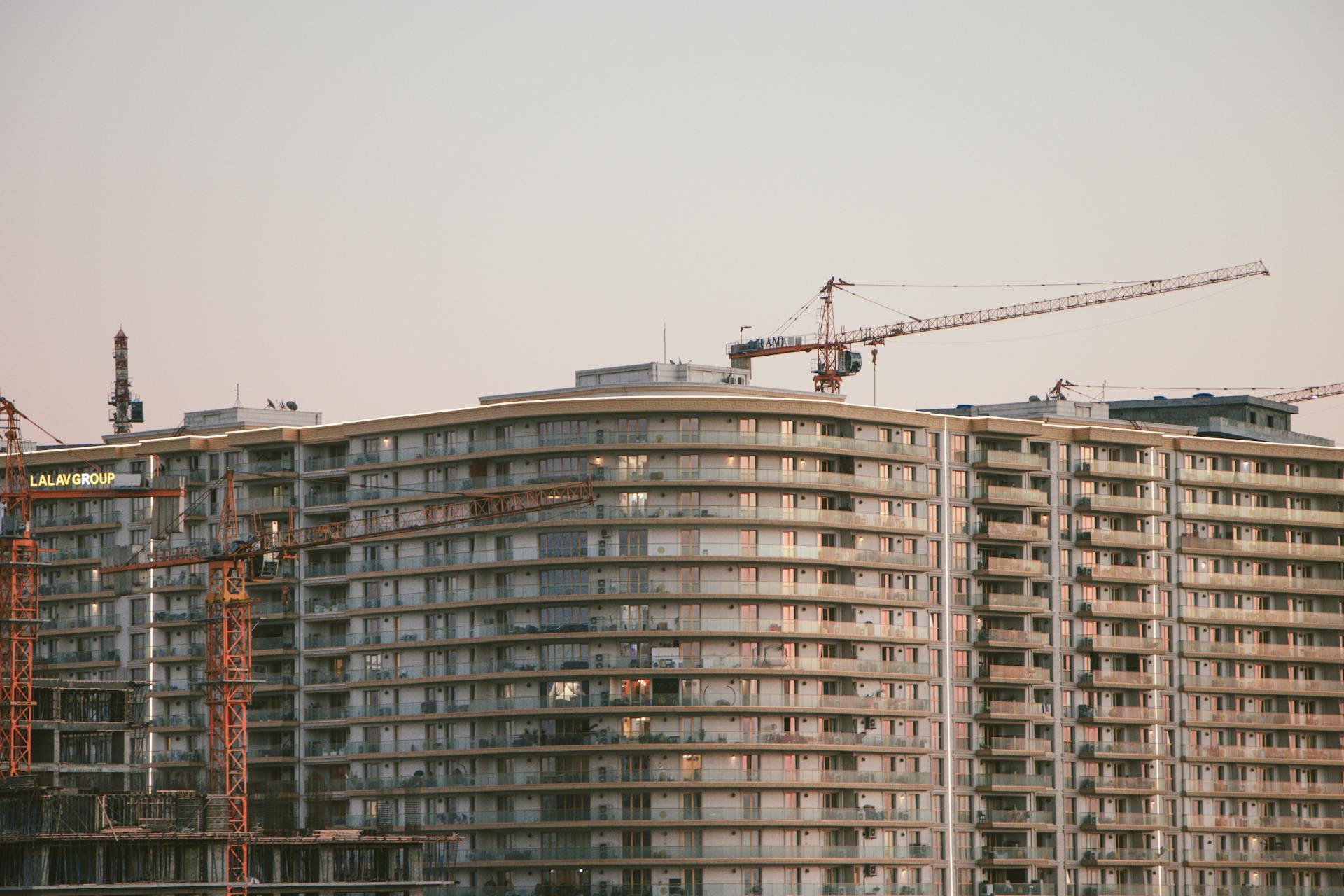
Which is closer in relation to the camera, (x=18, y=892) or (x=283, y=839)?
(x=18, y=892)

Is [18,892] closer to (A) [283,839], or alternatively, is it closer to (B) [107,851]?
(B) [107,851]

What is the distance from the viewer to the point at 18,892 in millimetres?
182875

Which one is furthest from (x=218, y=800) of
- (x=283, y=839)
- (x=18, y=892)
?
(x=18, y=892)

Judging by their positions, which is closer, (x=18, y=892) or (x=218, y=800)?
(x=18, y=892)

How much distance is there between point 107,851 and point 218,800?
42.5 feet

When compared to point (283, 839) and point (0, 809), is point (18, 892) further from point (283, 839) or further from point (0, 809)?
point (283, 839)

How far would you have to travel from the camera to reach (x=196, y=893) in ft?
628

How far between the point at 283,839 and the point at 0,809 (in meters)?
20.9

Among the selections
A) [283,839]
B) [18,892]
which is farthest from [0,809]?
[283,839]

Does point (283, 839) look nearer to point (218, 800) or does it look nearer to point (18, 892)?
point (218, 800)

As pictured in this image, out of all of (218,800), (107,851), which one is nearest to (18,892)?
(107,851)

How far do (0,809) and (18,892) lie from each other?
7.16m

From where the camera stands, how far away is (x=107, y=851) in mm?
187250
